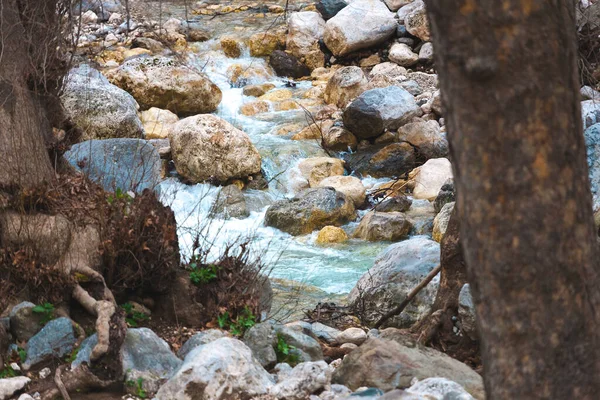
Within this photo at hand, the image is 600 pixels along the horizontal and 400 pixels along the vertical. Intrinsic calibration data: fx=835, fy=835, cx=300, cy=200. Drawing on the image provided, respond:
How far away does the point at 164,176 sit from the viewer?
39.7 ft

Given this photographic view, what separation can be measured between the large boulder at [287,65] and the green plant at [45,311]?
1256 cm

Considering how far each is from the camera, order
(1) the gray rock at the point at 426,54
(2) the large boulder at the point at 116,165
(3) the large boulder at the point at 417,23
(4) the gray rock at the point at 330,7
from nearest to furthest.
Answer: (2) the large boulder at the point at 116,165 → (1) the gray rock at the point at 426,54 → (3) the large boulder at the point at 417,23 → (4) the gray rock at the point at 330,7

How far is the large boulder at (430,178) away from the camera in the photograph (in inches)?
457

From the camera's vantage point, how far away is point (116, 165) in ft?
23.1

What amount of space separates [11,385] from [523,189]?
3.07m

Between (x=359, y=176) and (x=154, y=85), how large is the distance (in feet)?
13.0

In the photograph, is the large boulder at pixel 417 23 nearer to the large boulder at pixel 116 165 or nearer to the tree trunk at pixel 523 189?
the large boulder at pixel 116 165

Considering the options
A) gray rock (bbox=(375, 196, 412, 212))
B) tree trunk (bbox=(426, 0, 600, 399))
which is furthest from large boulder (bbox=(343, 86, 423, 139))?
tree trunk (bbox=(426, 0, 600, 399))

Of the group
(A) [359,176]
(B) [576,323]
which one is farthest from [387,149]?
(B) [576,323]

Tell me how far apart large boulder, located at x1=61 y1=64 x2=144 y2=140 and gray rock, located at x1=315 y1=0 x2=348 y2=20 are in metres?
6.80

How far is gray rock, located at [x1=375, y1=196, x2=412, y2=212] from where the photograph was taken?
11.2 m

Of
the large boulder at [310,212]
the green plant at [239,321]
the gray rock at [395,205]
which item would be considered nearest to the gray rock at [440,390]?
the green plant at [239,321]

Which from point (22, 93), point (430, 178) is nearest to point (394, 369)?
point (22, 93)

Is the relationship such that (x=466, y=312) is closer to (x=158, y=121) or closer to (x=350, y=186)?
(x=350, y=186)
